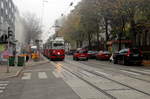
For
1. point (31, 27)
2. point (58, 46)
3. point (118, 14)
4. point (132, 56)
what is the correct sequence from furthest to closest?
1. point (31, 27)
2. point (58, 46)
3. point (118, 14)
4. point (132, 56)

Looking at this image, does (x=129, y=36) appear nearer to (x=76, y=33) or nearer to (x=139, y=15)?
(x=139, y=15)

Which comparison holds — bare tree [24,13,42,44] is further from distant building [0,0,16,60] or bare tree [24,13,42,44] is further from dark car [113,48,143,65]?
dark car [113,48,143,65]

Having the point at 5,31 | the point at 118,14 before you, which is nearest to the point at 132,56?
the point at 118,14

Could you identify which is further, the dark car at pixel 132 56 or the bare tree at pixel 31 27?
the bare tree at pixel 31 27

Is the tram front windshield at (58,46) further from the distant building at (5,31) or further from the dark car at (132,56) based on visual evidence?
the dark car at (132,56)

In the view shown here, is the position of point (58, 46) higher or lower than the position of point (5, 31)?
lower

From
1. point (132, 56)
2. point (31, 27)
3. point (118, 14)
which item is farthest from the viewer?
point (31, 27)

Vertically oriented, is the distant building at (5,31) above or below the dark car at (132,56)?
above

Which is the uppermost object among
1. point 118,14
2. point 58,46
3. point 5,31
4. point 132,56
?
point 118,14

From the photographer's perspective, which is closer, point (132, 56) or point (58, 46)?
point (132, 56)

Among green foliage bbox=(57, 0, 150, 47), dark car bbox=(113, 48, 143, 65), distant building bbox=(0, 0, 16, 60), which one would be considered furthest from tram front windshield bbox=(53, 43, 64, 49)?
dark car bbox=(113, 48, 143, 65)

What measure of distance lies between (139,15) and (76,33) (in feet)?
120

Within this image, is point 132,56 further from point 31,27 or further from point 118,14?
point 31,27

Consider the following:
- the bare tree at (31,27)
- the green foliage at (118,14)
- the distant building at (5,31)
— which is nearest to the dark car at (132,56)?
the green foliage at (118,14)
